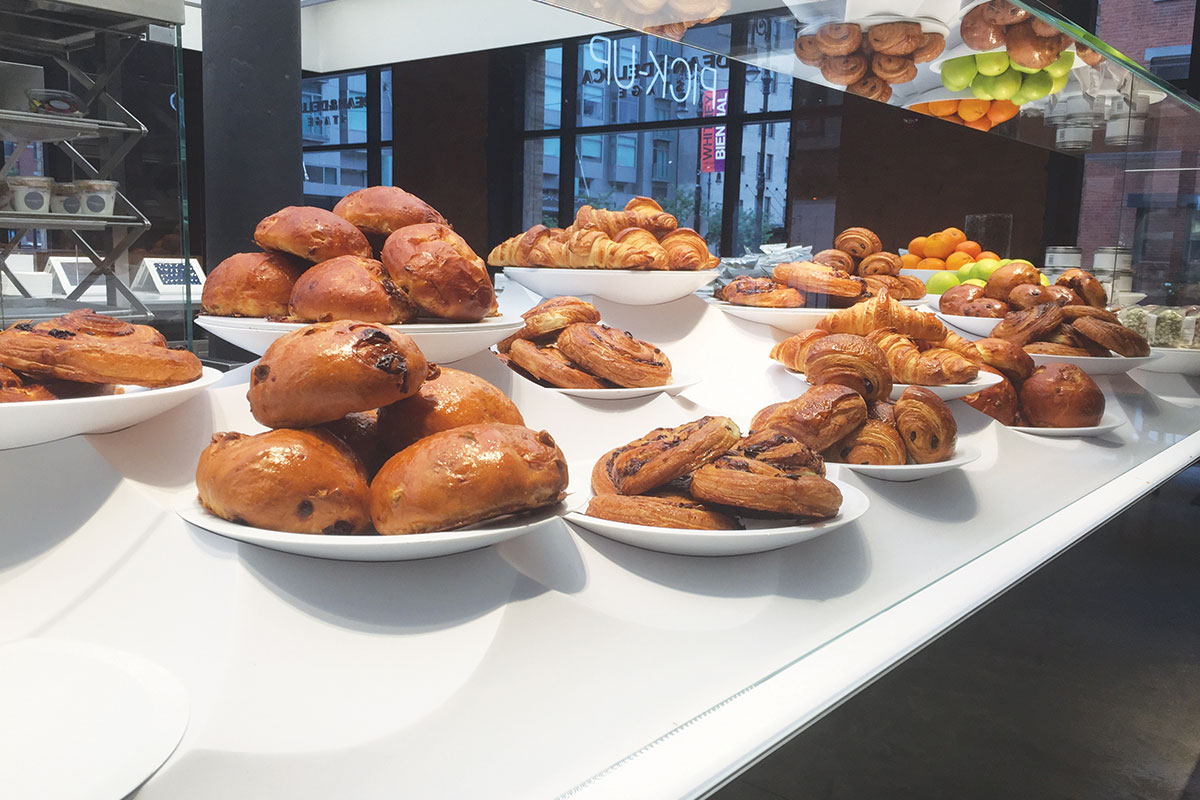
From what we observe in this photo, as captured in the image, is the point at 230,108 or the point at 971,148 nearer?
the point at 230,108

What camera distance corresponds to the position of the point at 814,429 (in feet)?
4.54

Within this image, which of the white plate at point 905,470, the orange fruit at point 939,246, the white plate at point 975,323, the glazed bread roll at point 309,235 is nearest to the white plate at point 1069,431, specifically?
the white plate at point 975,323

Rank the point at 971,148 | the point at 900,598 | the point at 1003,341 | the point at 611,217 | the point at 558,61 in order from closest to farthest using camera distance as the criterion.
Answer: the point at 900,598 < the point at 1003,341 < the point at 611,217 < the point at 971,148 < the point at 558,61

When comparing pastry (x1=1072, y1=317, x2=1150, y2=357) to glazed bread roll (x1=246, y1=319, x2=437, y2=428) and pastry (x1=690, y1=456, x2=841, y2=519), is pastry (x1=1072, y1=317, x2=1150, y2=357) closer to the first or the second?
pastry (x1=690, y1=456, x2=841, y2=519)

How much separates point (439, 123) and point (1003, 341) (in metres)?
11.0

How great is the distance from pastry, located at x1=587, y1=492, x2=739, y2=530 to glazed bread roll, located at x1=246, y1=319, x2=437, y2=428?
0.29 metres

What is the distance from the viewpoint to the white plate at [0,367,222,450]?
0.88m

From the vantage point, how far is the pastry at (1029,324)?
2262 millimetres

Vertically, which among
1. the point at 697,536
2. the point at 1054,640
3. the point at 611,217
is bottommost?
the point at 1054,640

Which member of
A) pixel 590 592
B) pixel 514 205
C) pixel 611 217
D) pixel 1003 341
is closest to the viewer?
pixel 590 592

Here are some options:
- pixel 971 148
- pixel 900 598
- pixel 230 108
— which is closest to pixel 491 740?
pixel 900 598

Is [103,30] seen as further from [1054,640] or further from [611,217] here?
[1054,640]

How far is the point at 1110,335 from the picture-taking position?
2.28 metres

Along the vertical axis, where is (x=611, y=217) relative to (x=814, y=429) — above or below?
above
